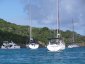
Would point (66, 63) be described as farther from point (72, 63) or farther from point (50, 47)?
point (50, 47)

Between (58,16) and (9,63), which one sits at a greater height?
(58,16)

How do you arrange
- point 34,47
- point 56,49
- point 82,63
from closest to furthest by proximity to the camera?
point 82,63 → point 56,49 → point 34,47

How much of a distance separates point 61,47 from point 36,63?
152ft

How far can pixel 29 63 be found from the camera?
65.1m

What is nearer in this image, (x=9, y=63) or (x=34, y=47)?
(x=9, y=63)

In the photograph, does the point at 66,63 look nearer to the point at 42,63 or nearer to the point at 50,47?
the point at 42,63

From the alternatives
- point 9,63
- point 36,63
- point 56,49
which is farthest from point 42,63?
point 56,49

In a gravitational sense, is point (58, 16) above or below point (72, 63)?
above

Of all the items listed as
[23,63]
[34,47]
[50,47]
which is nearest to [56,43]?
[50,47]

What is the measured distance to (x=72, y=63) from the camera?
6384 centimetres

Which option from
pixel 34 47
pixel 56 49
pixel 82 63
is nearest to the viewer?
pixel 82 63

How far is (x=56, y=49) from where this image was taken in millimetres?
107000

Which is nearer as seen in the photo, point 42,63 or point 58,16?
point 42,63

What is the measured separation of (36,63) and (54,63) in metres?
3.15
